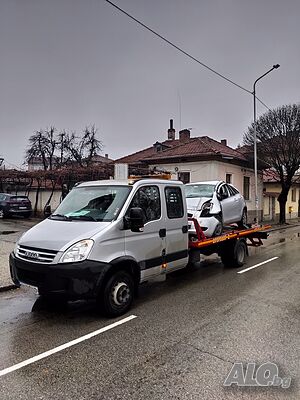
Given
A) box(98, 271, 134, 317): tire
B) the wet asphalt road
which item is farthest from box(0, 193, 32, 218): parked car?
box(98, 271, 134, 317): tire

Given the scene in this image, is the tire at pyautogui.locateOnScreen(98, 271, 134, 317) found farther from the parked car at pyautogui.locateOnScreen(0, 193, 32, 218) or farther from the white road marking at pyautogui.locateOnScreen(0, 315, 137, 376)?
the parked car at pyautogui.locateOnScreen(0, 193, 32, 218)

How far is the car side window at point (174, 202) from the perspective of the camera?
6375 mm

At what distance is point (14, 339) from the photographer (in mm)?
4391

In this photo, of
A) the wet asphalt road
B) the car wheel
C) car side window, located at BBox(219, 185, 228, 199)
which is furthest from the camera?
car side window, located at BBox(219, 185, 228, 199)

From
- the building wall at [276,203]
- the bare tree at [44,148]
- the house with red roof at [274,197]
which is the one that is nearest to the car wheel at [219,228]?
the house with red roof at [274,197]

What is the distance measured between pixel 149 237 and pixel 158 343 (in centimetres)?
193

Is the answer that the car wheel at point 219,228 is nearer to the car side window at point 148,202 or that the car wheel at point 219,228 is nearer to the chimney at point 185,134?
the car side window at point 148,202

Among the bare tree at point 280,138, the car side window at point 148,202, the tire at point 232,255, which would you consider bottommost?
the tire at point 232,255

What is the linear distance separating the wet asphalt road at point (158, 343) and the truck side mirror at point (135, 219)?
137cm

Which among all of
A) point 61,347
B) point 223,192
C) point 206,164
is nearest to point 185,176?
point 206,164

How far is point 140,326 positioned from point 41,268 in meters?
1.63

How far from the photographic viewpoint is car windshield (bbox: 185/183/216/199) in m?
8.93

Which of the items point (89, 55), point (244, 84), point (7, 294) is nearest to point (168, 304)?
point (7, 294)

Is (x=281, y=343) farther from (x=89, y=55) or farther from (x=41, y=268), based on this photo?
(x=89, y=55)
